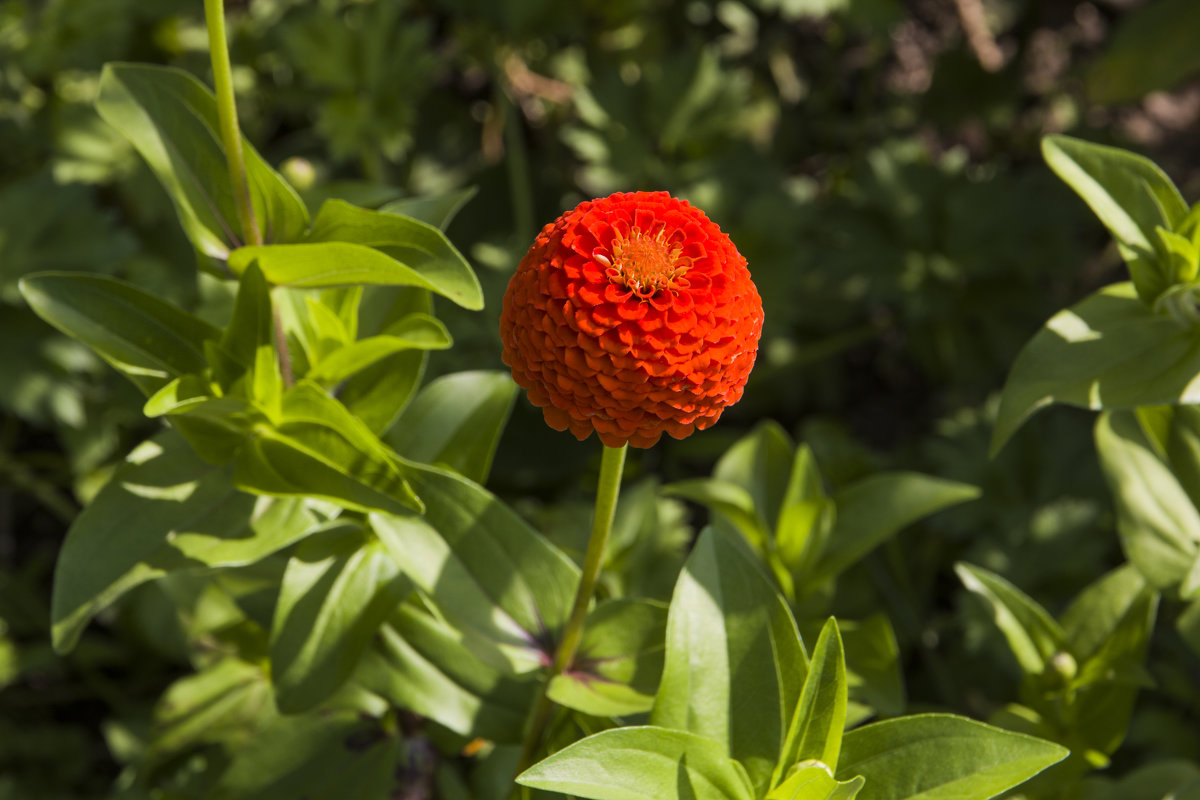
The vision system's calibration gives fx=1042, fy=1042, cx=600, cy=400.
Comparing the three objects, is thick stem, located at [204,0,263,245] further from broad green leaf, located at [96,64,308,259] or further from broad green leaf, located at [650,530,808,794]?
broad green leaf, located at [650,530,808,794]

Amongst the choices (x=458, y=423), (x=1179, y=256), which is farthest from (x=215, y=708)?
(x=1179, y=256)

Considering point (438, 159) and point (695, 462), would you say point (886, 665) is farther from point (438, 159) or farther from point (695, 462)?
point (438, 159)

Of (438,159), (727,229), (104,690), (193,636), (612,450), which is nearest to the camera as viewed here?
(612,450)

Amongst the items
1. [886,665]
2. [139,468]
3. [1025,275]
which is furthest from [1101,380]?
[139,468]

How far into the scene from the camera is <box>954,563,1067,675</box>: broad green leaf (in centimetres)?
125

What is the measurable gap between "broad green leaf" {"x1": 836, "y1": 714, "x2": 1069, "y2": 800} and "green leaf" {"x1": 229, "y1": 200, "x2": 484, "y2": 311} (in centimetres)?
56

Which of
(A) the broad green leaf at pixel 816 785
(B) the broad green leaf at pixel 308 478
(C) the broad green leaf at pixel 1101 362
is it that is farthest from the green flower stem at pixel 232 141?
(C) the broad green leaf at pixel 1101 362

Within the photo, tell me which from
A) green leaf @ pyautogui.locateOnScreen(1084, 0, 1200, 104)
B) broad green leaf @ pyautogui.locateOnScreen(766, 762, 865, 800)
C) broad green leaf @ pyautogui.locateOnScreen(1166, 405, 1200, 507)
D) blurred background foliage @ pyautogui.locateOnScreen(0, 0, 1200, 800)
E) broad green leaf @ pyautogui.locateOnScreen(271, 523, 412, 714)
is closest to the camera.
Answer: broad green leaf @ pyautogui.locateOnScreen(766, 762, 865, 800)

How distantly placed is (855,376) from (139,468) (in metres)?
1.71

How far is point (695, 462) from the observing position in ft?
7.54

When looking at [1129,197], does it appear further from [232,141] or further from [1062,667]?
[232,141]

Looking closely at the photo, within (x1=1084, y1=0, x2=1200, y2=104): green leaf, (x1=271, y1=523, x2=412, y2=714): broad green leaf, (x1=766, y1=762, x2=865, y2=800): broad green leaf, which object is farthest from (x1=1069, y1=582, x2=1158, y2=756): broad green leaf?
(x1=1084, y1=0, x2=1200, y2=104): green leaf

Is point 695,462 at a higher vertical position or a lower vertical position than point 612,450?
lower

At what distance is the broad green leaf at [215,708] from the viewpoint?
1510 mm
